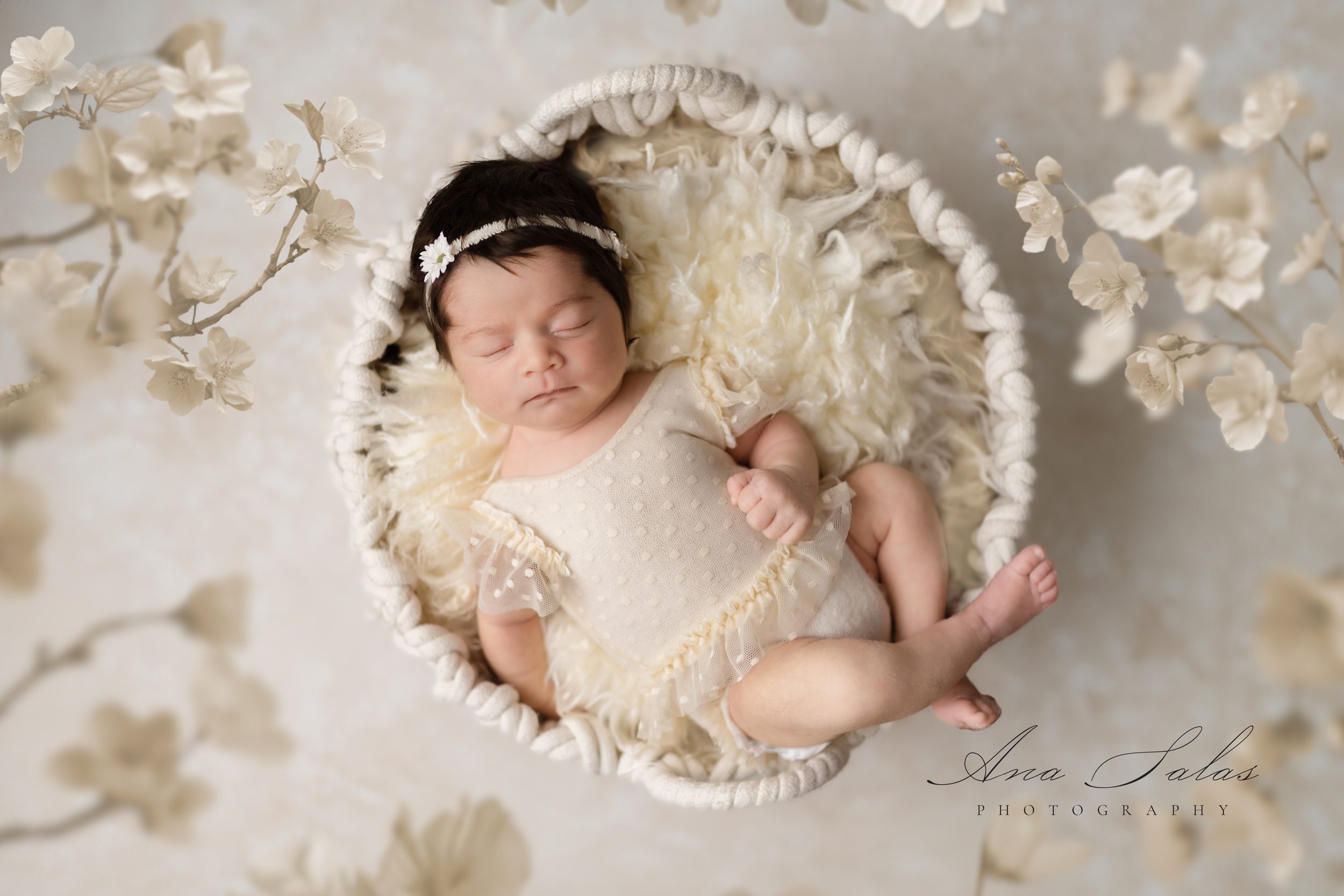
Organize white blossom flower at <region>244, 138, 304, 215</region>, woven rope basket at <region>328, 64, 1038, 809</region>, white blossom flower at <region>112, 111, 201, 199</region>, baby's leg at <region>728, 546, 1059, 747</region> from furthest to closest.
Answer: woven rope basket at <region>328, 64, 1038, 809</region> < baby's leg at <region>728, 546, 1059, 747</region> < white blossom flower at <region>244, 138, 304, 215</region> < white blossom flower at <region>112, 111, 201, 199</region>

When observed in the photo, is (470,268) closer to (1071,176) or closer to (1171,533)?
(1071,176)

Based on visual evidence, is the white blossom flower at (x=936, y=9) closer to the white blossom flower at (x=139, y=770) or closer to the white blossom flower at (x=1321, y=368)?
the white blossom flower at (x=1321, y=368)

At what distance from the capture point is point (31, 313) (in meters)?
0.69

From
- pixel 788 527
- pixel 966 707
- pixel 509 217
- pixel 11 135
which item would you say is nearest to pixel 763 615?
pixel 788 527

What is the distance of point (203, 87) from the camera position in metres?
0.67

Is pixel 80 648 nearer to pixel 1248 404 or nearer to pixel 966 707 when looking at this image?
pixel 966 707

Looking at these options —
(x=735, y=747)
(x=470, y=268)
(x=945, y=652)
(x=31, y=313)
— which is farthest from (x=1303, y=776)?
(x=31, y=313)

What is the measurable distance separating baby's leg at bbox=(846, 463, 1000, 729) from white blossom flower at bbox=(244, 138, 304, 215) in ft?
2.62

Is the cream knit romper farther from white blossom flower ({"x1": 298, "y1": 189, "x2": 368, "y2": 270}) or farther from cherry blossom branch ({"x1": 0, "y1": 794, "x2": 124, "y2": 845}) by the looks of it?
cherry blossom branch ({"x1": 0, "y1": 794, "x2": 124, "y2": 845})

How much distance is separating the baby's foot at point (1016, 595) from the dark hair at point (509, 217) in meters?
0.60

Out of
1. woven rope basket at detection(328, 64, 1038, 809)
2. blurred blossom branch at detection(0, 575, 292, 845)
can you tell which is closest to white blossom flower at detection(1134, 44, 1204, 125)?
woven rope basket at detection(328, 64, 1038, 809)

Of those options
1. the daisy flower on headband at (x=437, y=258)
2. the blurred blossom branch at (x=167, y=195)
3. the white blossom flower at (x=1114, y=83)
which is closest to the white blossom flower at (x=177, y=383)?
the blurred blossom branch at (x=167, y=195)

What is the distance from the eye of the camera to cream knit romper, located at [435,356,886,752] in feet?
3.90

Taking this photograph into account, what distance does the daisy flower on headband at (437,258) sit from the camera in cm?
113
